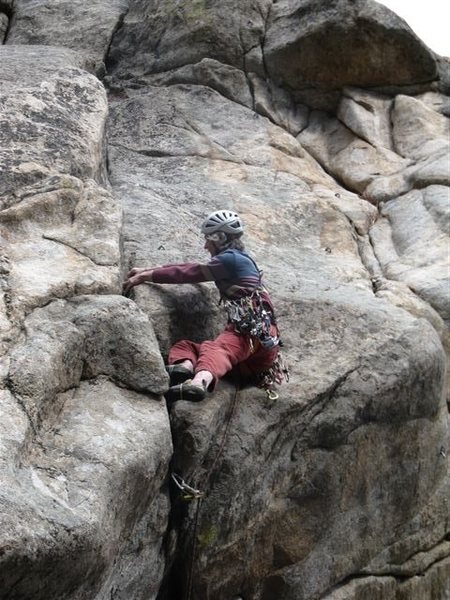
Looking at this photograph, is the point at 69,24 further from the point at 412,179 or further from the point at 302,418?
the point at 302,418

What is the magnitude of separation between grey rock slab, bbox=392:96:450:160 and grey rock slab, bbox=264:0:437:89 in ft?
2.35

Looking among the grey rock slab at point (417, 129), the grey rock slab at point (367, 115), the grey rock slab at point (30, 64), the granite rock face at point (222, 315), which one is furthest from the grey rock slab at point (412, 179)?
the grey rock slab at point (30, 64)

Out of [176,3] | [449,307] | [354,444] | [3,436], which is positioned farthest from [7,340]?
[176,3]

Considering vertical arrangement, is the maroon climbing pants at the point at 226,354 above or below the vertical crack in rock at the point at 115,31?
above

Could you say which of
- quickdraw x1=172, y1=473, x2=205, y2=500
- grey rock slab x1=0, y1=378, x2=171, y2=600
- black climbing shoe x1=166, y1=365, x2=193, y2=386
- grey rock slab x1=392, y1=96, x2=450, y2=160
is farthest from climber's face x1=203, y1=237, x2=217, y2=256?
grey rock slab x1=392, y1=96, x2=450, y2=160

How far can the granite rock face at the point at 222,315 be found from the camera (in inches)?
250

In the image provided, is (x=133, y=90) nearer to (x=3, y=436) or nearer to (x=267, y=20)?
(x=267, y=20)

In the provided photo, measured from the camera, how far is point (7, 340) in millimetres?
6535

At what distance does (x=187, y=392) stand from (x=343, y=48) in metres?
9.82

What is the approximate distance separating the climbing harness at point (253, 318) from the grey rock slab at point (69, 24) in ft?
27.4

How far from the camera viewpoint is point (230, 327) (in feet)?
27.3

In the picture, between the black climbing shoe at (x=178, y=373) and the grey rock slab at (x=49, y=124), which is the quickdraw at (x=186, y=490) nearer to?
the black climbing shoe at (x=178, y=373)

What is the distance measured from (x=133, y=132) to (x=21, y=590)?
9.53 metres

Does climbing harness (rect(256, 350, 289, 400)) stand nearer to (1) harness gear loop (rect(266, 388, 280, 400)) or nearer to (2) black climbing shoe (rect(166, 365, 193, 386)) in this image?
(1) harness gear loop (rect(266, 388, 280, 400))
